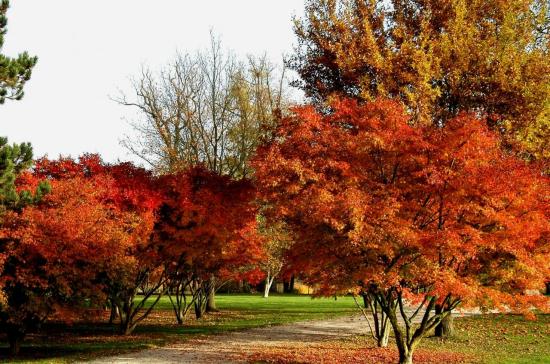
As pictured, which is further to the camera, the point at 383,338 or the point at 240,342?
the point at 240,342

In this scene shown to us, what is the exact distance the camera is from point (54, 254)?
53.3 feet

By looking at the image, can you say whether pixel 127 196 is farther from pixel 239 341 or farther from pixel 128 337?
pixel 239 341

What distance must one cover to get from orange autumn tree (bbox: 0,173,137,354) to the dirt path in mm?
2432

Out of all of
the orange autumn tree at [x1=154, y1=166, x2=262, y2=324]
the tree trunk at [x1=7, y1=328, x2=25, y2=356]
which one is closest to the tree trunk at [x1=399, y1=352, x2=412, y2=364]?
the orange autumn tree at [x1=154, y1=166, x2=262, y2=324]

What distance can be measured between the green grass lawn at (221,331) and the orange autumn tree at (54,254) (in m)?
1.52

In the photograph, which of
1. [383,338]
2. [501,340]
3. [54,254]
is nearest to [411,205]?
[383,338]

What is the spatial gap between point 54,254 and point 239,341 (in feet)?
27.4

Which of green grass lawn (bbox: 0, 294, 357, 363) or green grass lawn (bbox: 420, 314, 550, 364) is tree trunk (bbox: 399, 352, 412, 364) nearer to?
green grass lawn (bbox: 420, 314, 550, 364)

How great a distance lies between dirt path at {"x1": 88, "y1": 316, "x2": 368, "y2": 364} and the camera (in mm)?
16578

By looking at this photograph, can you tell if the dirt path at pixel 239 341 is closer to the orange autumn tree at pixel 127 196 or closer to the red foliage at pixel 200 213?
the orange autumn tree at pixel 127 196

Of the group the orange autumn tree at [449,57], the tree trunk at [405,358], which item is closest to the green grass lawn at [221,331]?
the tree trunk at [405,358]

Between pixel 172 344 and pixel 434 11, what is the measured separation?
53.3 feet

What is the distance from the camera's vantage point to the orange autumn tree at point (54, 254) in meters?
16.2

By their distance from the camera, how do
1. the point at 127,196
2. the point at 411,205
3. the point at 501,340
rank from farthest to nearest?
the point at 501,340 → the point at 127,196 → the point at 411,205
